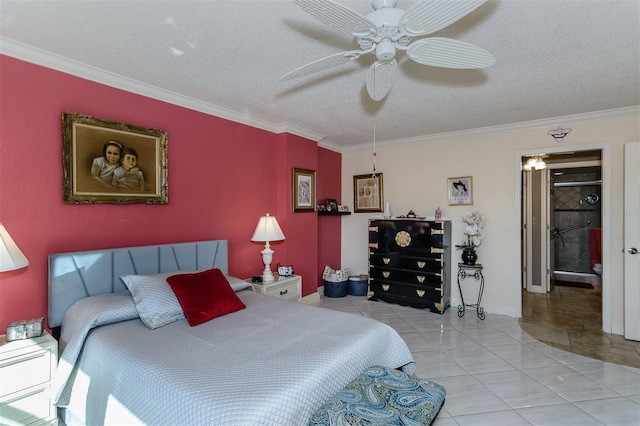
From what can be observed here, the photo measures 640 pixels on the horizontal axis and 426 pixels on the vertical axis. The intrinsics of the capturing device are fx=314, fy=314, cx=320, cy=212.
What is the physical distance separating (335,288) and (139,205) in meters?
2.97

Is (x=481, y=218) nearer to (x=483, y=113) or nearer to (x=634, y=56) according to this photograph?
(x=483, y=113)

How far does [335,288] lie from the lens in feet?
15.5

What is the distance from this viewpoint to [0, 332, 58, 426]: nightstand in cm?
169

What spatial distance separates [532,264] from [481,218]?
6.37ft

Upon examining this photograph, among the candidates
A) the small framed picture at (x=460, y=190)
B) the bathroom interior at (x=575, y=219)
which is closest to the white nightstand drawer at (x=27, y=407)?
the small framed picture at (x=460, y=190)

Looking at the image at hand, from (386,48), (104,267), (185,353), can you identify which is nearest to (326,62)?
(386,48)

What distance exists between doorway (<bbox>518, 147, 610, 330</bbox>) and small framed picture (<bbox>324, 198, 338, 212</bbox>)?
103 inches

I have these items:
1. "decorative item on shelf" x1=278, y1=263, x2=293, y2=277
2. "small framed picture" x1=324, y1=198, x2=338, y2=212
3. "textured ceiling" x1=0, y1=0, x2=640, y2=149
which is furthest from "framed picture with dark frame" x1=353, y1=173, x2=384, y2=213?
"decorative item on shelf" x1=278, y1=263, x2=293, y2=277

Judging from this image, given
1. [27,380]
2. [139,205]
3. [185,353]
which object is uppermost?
[139,205]

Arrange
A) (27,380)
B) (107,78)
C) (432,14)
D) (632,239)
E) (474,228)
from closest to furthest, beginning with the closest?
(432,14)
(27,380)
(107,78)
(632,239)
(474,228)

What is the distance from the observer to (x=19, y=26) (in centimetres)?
186

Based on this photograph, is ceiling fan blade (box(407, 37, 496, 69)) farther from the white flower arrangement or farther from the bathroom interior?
the bathroom interior

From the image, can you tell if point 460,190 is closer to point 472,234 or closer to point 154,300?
point 472,234

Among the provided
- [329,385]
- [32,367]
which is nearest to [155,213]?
[32,367]
